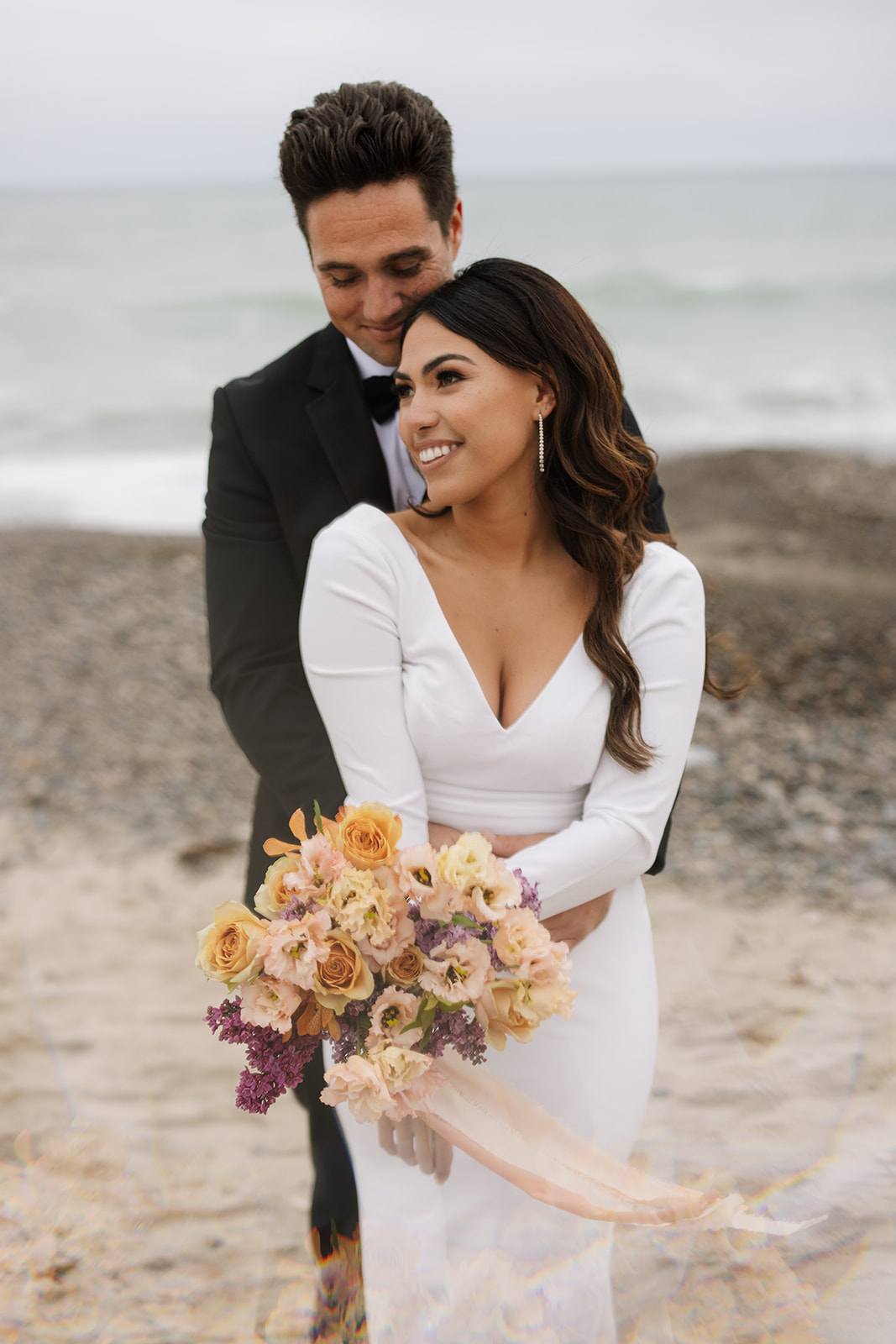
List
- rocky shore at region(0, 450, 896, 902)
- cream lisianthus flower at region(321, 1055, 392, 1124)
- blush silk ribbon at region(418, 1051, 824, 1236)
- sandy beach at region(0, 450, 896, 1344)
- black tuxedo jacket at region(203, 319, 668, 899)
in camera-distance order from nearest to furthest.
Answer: cream lisianthus flower at region(321, 1055, 392, 1124) < blush silk ribbon at region(418, 1051, 824, 1236) < sandy beach at region(0, 450, 896, 1344) < black tuxedo jacket at region(203, 319, 668, 899) < rocky shore at region(0, 450, 896, 902)

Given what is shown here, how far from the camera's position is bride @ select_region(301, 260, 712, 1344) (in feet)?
7.26

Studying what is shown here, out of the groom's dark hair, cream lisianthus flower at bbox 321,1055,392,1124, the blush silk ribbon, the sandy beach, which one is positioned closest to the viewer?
cream lisianthus flower at bbox 321,1055,392,1124

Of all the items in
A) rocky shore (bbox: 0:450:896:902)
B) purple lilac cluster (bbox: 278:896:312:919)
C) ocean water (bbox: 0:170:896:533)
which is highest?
purple lilac cluster (bbox: 278:896:312:919)

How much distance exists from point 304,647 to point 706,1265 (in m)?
1.53

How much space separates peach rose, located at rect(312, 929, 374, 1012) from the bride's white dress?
48cm

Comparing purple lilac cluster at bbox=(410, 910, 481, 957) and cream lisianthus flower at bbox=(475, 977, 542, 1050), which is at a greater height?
purple lilac cluster at bbox=(410, 910, 481, 957)

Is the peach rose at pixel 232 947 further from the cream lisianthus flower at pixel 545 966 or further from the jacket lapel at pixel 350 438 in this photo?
the jacket lapel at pixel 350 438

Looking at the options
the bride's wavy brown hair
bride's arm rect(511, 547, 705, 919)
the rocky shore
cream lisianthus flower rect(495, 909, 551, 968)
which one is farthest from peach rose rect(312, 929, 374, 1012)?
the rocky shore

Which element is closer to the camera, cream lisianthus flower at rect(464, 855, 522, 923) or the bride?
cream lisianthus flower at rect(464, 855, 522, 923)

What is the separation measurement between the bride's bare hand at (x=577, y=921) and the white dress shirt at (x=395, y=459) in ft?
3.74

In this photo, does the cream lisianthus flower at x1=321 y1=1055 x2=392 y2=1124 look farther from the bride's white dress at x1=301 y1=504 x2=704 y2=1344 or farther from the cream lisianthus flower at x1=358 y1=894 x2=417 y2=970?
the bride's white dress at x1=301 y1=504 x2=704 y2=1344

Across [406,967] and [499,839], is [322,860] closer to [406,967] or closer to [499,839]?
[406,967]

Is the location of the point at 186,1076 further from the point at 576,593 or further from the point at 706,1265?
the point at 576,593

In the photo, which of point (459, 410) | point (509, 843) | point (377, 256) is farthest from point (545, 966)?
point (377, 256)
